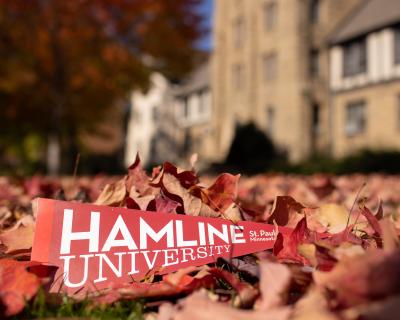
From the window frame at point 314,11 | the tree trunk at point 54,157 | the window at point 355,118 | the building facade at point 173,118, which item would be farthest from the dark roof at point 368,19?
the tree trunk at point 54,157

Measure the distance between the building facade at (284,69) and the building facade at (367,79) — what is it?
0.67 m

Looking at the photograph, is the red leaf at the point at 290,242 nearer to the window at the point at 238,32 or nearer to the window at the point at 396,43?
the window at the point at 396,43

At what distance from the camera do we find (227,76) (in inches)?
1187

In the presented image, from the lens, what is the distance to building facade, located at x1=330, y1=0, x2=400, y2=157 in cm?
2300

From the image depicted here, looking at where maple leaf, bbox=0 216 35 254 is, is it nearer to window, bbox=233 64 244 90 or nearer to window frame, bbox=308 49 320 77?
window frame, bbox=308 49 320 77

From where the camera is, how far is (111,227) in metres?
1.30

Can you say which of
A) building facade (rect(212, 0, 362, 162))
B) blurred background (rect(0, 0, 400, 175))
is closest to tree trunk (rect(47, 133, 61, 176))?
blurred background (rect(0, 0, 400, 175))

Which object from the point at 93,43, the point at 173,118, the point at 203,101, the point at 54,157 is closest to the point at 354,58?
the point at 93,43

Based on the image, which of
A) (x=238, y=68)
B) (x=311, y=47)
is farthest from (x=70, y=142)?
(x=311, y=47)

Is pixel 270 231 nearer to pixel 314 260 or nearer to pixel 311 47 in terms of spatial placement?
pixel 314 260

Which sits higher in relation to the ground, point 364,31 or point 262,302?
point 364,31

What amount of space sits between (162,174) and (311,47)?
1017 inches

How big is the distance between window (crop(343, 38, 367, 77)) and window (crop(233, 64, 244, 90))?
6.09 metres

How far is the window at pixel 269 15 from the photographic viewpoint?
2691cm
